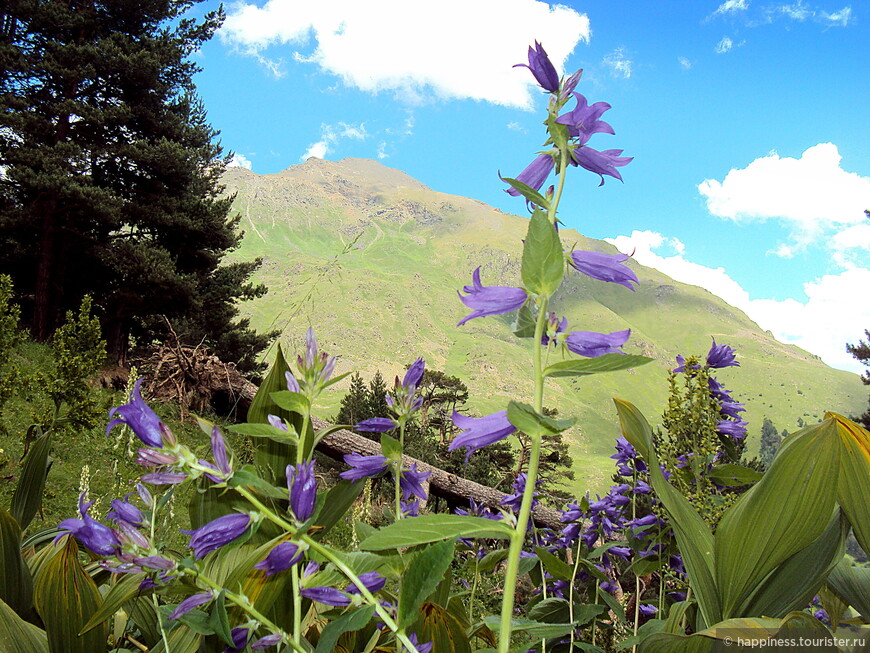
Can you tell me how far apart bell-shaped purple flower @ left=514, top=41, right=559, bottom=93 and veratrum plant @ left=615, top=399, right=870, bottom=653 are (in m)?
0.67

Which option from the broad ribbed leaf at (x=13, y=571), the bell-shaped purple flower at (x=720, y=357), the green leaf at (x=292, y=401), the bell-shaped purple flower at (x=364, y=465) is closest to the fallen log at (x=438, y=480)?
the bell-shaped purple flower at (x=720, y=357)

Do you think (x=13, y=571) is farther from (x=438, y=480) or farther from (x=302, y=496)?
(x=438, y=480)

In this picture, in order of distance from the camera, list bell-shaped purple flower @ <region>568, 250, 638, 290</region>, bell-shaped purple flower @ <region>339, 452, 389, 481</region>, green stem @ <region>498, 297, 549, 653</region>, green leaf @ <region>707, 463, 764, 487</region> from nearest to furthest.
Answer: green stem @ <region>498, 297, 549, 653</region>
bell-shaped purple flower @ <region>568, 250, 638, 290</region>
bell-shaped purple flower @ <region>339, 452, 389, 481</region>
green leaf @ <region>707, 463, 764, 487</region>

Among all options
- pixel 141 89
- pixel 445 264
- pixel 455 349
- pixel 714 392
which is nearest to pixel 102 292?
pixel 141 89

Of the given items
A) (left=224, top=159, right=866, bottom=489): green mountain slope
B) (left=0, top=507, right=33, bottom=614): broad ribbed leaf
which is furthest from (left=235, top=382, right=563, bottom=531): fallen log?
(left=224, top=159, right=866, bottom=489): green mountain slope

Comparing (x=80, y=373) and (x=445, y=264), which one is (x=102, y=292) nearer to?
(x=80, y=373)

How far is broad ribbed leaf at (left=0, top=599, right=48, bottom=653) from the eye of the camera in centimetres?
87

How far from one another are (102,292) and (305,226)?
154809mm

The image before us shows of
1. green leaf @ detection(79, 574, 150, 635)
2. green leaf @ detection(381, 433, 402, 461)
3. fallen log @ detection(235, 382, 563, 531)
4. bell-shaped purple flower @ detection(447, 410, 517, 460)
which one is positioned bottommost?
fallen log @ detection(235, 382, 563, 531)

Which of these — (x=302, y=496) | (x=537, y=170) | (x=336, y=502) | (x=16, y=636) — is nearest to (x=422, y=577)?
(x=302, y=496)

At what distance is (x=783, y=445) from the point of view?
95 cm

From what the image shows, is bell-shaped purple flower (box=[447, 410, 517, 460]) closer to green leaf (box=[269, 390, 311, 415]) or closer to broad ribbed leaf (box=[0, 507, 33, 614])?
green leaf (box=[269, 390, 311, 415])

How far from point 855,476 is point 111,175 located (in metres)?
15.1

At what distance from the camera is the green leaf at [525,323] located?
67 cm
